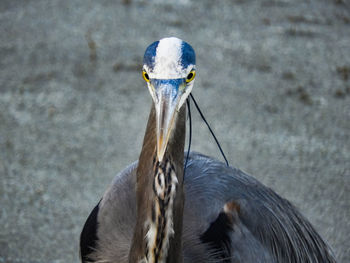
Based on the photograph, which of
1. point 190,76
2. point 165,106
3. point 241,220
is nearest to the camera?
point 165,106

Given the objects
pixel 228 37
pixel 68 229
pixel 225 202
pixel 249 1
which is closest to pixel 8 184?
pixel 68 229

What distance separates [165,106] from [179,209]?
456 mm

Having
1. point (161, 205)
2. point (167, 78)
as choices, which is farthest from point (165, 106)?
point (161, 205)

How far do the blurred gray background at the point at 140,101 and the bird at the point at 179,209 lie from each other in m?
0.94

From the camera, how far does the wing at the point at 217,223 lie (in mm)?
2324

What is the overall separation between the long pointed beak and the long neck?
0.14 metres

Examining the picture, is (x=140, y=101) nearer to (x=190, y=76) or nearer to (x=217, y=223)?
(x=217, y=223)

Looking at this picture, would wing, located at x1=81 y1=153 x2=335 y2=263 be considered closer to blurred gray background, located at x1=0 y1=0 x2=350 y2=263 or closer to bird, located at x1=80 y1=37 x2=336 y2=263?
bird, located at x1=80 y1=37 x2=336 y2=263

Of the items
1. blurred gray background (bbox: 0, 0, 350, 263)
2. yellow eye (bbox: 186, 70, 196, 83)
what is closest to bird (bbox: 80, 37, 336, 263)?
yellow eye (bbox: 186, 70, 196, 83)

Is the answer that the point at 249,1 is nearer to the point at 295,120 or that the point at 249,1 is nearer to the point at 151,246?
the point at 295,120

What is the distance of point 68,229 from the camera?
3.62m

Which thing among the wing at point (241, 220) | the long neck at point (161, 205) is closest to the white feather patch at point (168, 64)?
the long neck at point (161, 205)

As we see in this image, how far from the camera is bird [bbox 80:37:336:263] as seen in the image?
74.3 inches

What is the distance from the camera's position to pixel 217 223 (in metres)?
2.38
